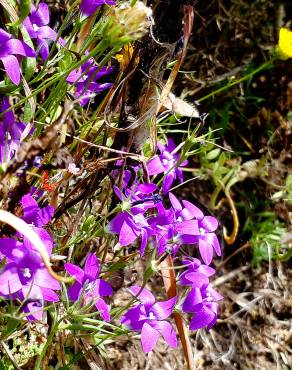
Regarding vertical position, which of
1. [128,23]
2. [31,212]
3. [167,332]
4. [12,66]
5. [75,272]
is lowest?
[167,332]

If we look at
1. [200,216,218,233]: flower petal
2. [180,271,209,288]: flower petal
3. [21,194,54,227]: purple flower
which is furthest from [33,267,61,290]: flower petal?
[200,216,218,233]: flower petal

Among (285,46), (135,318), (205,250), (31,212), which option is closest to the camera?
(31,212)

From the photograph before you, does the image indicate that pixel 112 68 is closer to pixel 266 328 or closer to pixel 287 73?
pixel 266 328

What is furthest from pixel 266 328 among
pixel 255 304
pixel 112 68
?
pixel 112 68

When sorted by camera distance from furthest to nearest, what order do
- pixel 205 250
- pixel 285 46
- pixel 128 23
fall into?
pixel 285 46
pixel 205 250
pixel 128 23

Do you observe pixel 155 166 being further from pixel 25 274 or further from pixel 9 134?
pixel 25 274

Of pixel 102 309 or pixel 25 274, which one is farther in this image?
pixel 102 309

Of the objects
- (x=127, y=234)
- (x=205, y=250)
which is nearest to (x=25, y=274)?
(x=127, y=234)
